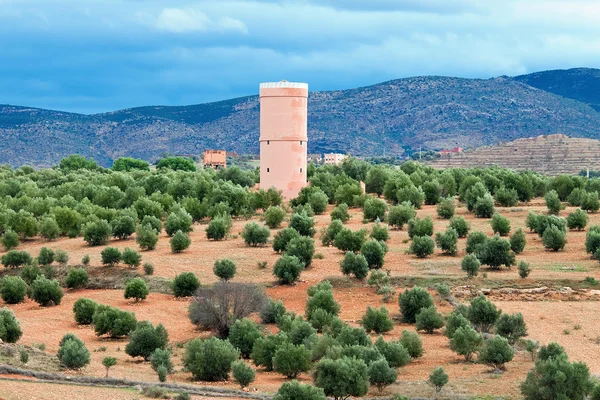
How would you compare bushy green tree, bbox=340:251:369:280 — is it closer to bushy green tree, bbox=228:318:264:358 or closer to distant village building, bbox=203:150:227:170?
bushy green tree, bbox=228:318:264:358

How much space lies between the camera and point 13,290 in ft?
151

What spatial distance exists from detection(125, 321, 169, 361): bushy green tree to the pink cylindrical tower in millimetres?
33018

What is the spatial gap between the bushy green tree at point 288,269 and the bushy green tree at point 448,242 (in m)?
7.25

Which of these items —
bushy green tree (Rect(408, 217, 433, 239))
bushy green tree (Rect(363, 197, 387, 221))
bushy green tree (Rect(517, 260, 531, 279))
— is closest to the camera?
bushy green tree (Rect(517, 260, 531, 279))

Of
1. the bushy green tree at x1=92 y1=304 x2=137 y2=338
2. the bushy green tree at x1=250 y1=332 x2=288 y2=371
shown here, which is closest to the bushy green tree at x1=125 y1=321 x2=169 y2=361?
the bushy green tree at x1=250 y1=332 x2=288 y2=371

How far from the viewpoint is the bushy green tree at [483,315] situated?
127ft

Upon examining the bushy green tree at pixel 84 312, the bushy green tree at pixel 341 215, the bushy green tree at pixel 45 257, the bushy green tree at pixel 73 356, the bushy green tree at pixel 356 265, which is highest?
the bushy green tree at pixel 341 215

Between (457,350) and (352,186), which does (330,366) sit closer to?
(457,350)

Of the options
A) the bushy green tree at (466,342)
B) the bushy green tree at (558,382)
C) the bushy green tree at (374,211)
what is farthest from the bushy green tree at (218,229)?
the bushy green tree at (558,382)

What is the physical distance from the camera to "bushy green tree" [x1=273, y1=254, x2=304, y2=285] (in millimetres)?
47156

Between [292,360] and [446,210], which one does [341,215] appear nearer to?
[446,210]

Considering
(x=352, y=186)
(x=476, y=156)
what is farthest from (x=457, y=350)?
(x=476, y=156)

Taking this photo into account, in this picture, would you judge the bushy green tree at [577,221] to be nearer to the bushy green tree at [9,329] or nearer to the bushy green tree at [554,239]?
the bushy green tree at [554,239]

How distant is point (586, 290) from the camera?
1774 inches
